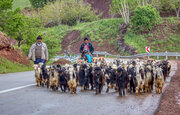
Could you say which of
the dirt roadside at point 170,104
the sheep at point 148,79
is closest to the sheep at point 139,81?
the sheep at point 148,79

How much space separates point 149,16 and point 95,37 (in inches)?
600

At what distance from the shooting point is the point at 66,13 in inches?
2872

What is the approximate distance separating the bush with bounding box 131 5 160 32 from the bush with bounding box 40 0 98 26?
935 inches

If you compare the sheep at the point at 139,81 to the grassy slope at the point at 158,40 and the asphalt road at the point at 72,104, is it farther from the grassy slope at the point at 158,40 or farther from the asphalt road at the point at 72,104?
the grassy slope at the point at 158,40

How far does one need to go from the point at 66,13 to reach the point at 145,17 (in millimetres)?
29414

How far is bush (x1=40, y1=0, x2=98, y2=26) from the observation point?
7225 cm

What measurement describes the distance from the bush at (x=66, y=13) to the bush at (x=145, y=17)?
2374 cm

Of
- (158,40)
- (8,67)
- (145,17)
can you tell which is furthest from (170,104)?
(158,40)

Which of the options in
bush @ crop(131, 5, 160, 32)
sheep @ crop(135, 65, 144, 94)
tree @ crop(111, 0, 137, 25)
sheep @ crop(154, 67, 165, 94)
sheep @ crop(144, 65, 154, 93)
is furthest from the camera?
tree @ crop(111, 0, 137, 25)

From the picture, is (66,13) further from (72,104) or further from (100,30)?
(72,104)

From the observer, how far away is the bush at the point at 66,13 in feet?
237

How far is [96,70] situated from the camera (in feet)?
37.2

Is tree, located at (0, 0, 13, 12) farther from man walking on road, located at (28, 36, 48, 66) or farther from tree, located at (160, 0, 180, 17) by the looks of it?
tree, located at (160, 0, 180, 17)

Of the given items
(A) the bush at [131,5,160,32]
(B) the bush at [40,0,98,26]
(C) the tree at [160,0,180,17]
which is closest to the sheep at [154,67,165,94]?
(A) the bush at [131,5,160,32]
